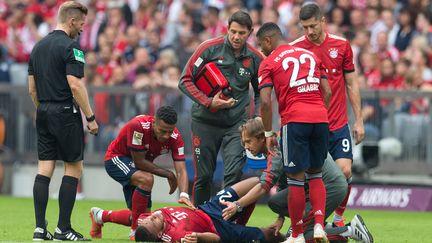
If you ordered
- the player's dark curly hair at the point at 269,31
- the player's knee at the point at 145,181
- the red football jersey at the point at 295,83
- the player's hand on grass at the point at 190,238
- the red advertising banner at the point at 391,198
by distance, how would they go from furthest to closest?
the red advertising banner at the point at 391,198 → the player's knee at the point at 145,181 → the player's dark curly hair at the point at 269,31 → the red football jersey at the point at 295,83 → the player's hand on grass at the point at 190,238

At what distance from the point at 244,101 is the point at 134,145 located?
1534 millimetres

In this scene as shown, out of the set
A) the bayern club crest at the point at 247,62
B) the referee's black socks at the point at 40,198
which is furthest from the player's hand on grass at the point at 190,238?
the bayern club crest at the point at 247,62

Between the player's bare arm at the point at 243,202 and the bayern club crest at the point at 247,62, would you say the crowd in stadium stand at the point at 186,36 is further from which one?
the player's bare arm at the point at 243,202

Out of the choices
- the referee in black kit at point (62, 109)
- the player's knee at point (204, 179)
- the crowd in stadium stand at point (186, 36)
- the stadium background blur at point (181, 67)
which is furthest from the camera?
the crowd in stadium stand at point (186, 36)

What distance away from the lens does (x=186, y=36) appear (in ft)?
75.1

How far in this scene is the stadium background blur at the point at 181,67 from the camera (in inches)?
775

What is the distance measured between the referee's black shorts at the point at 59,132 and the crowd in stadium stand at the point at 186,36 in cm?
846

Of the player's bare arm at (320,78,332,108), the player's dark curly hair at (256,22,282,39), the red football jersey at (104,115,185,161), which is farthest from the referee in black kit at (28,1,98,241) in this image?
the player's bare arm at (320,78,332,108)

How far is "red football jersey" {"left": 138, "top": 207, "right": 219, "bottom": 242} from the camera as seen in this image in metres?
11.3

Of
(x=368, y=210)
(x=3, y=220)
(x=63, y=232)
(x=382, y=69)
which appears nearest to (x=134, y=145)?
(x=63, y=232)

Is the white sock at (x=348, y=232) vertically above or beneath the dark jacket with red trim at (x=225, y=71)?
beneath

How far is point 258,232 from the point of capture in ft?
37.7

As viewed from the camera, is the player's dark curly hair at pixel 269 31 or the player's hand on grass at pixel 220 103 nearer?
the player's dark curly hair at pixel 269 31

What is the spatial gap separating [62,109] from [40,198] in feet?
3.04
